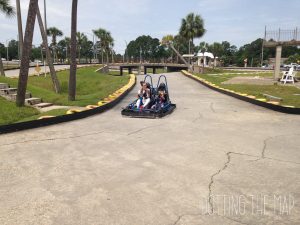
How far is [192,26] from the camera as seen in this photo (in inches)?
2466

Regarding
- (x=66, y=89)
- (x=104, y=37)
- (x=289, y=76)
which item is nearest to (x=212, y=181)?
(x=66, y=89)

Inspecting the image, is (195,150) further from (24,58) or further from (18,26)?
(18,26)

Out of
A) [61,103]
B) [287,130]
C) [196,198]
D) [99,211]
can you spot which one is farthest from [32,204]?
[61,103]

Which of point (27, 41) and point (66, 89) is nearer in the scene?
point (27, 41)

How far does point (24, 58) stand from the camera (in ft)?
39.8

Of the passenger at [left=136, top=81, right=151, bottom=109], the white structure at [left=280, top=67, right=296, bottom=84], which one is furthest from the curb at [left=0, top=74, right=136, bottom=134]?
the white structure at [left=280, top=67, right=296, bottom=84]

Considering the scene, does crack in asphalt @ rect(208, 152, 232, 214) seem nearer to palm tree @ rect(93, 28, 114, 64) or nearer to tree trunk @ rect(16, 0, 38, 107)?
tree trunk @ rect(16, 0, 38, 107)

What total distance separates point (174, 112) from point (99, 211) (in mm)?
8639

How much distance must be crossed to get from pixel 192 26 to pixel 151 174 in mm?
60555

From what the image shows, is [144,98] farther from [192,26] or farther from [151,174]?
[192,26]

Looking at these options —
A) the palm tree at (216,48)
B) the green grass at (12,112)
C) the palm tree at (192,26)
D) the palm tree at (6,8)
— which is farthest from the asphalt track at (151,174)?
the palm tree at (216,48)

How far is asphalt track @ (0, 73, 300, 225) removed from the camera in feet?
14.0

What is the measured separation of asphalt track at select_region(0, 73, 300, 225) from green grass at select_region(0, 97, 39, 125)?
2028mm

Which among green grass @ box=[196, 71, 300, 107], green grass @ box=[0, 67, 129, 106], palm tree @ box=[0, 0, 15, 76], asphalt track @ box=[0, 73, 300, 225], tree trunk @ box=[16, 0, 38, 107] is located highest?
palm tree @ box=[0, 0, 15, 76]
